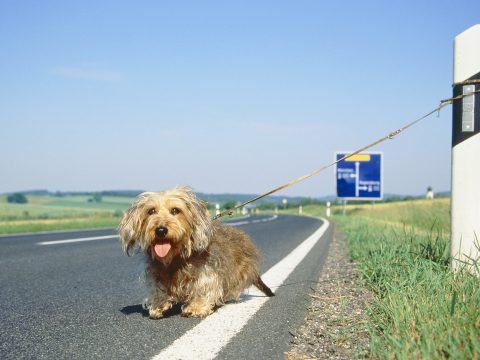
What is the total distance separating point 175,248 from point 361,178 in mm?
21668

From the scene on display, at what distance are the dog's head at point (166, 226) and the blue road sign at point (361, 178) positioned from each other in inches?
827

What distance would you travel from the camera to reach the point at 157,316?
3.90 meters

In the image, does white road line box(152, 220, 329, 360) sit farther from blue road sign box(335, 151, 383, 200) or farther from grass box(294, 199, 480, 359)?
blue road sign box(335, 151, 383, 200)

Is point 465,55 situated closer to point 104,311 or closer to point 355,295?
point 355,295

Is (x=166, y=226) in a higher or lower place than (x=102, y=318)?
higher

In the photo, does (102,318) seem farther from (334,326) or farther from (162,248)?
(334,326)

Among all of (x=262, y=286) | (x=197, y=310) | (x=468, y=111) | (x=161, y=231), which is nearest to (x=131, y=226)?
(x=161, y=231)

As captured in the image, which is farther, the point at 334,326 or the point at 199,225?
the point at 199,225

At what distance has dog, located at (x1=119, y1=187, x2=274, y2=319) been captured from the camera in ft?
12.6

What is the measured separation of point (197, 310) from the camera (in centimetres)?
393

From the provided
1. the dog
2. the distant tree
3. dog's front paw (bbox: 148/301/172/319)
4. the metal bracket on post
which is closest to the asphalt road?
dog's front paw (bbox: 148/301/172/319)

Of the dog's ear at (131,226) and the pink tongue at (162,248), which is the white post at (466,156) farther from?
the dog's ear at (131,226)

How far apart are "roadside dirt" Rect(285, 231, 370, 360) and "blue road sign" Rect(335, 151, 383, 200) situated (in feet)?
64.4

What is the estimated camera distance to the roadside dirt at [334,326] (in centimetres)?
288
